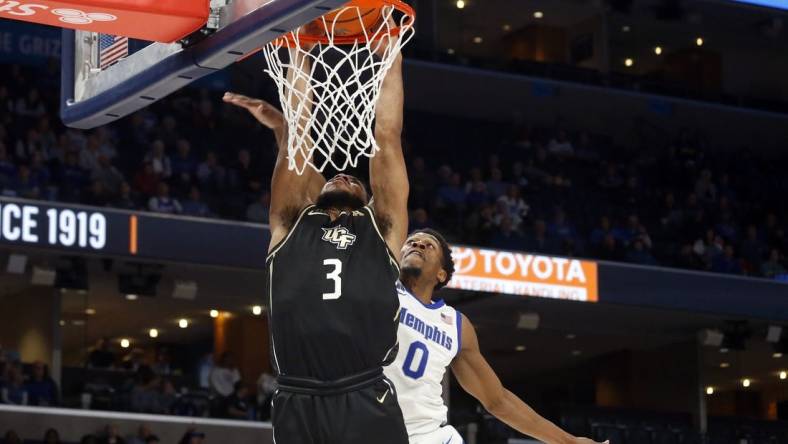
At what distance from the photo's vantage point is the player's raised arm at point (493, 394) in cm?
642

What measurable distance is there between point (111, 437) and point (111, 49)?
982cm

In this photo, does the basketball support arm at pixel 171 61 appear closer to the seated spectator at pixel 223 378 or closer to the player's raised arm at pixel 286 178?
the player's raised arm at pixel 286 178

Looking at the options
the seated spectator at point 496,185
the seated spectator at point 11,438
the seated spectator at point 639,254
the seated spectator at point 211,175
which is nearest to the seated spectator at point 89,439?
the seated spectator at point 11,438

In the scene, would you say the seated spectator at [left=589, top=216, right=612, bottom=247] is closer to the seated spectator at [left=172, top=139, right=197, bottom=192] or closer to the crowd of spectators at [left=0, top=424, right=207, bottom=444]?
the seated spectator at [left=172, top=139, right=197, bottom=192]

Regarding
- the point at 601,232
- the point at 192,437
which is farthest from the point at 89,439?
the point at 601,232

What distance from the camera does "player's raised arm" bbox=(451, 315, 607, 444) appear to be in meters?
6.42

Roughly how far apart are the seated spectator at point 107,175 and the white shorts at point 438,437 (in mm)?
10725

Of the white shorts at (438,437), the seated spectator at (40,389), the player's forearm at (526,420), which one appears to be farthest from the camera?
the seated spectator at (40,389)

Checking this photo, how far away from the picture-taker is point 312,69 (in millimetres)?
5844

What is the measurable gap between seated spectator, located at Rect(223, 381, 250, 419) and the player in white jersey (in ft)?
33.5

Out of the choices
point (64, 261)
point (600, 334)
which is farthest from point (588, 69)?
point (64, 261)

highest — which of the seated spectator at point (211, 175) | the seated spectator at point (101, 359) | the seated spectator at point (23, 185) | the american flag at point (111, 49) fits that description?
the seated spectator at point (211, 175)

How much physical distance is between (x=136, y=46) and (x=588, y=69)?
64.4 feet

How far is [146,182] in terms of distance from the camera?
1697 centimetres
